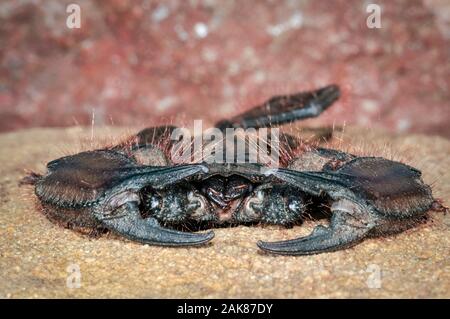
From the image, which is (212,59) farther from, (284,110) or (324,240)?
(324,240)

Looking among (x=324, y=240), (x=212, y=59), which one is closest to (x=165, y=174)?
(x=324, y=240)

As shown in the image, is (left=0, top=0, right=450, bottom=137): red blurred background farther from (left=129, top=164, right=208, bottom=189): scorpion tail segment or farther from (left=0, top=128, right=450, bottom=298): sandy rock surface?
(left=129, top=164, right=208, bottom=189): scorpion tail segment

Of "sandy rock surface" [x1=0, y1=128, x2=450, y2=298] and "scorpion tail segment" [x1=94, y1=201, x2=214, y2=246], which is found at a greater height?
"scorpion tail segment" [x1=94, y1=201, x2=214, y2=246]

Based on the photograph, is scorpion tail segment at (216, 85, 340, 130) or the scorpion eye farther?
scorpion tail segment at (216, 85, 340, 130)

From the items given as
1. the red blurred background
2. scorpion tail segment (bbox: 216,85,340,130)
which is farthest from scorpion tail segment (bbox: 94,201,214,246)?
the red blurred background

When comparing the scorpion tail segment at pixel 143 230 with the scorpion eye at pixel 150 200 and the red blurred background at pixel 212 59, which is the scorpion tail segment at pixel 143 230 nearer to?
the scorpion eye at pixel 150 200
